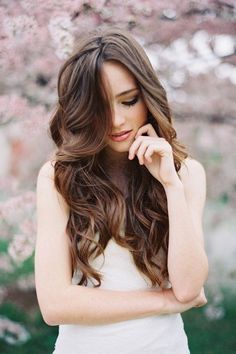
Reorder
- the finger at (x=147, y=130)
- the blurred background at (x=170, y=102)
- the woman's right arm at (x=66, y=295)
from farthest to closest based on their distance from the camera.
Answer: the blurred background at (x=170, y=102) → the finger at (x=147, y=130) → the woman's right arm at (x=66, y=295)

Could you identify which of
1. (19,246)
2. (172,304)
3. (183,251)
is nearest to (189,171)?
(183,251)

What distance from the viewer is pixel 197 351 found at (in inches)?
116

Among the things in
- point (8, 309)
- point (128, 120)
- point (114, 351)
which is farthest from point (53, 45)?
point (114, 351)

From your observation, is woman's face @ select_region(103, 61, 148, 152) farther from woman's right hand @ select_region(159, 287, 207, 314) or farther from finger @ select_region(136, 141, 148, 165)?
woman's right hand @ select_region(159, 287, 207, 314)

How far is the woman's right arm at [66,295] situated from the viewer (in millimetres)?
1551

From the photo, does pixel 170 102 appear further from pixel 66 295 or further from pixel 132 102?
pixel 66 295

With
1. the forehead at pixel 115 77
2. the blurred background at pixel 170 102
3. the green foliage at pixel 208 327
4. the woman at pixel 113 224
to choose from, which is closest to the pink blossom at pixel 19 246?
the blurred background at pixel 170 102

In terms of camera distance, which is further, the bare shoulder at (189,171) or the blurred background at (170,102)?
the blurred background at (170,102)

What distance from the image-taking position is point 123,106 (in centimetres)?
161

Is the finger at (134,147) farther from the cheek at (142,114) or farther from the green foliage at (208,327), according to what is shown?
the green foliage at (208,327)

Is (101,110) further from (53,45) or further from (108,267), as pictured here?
(53,45)

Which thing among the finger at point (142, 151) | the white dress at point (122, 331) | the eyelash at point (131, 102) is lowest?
the white dress at point (122, 331)

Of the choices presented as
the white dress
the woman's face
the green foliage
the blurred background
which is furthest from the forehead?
the green foliage

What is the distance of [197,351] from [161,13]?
1.57 metres
